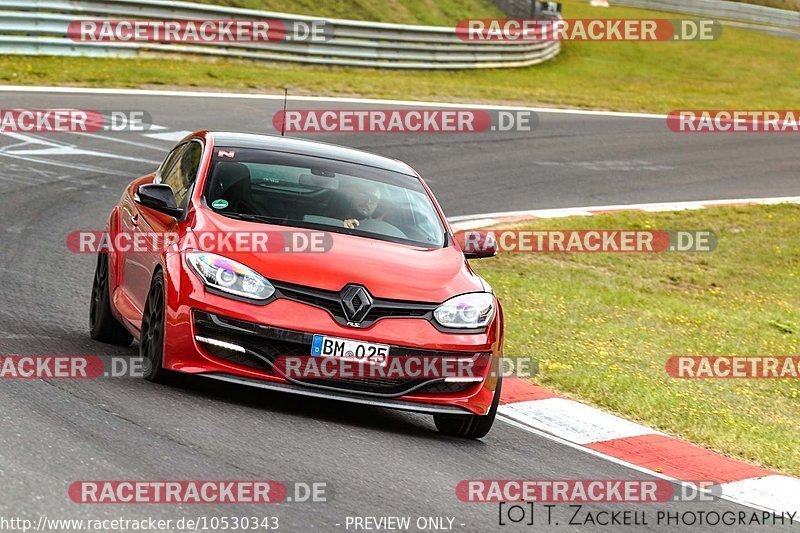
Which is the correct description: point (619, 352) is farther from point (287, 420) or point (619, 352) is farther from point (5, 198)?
point (5, 198)

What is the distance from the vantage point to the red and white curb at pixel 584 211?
→ 16.0 metres

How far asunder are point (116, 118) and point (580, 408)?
12.2m

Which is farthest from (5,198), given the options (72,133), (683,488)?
(683,488)

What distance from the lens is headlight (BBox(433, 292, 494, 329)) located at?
748cm

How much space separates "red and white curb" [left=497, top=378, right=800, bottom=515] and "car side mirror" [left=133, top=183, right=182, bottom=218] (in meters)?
2.43

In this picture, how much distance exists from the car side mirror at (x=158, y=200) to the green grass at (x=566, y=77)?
1394 cm

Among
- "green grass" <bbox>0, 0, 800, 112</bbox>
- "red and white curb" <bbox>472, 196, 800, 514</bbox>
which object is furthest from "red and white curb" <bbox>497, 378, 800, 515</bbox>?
"green grass" <bbox>0, 0, 800, 112</bbox>

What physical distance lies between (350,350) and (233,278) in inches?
29.5

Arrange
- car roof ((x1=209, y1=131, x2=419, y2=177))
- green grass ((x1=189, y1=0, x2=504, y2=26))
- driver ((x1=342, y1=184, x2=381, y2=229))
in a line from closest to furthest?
1. driver ((x1=342, y1=184, x2=381, y2=229))
2. car roof ((x1=209, y1=131, x2=419, y2=177))
3. green grass ((x1=189, y1=0, x2=504, y2=26))

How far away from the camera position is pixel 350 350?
7156mm

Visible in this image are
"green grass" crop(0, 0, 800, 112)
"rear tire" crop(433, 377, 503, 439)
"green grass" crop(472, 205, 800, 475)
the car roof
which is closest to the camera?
"rear tire" crop(433, 377, 503, 439)

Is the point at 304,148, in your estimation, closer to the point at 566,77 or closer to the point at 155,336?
the point at 155,336

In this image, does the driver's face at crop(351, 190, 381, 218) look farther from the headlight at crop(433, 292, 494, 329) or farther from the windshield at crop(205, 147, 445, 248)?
the headlight at crop(433, 292, 494, 329)

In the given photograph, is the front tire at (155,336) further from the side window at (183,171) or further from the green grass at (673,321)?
the green grass at (673,321)
